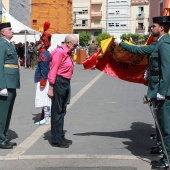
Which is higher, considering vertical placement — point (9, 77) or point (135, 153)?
point (9, 77)

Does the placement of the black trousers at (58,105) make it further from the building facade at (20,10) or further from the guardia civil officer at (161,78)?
the building facade at (20,10)

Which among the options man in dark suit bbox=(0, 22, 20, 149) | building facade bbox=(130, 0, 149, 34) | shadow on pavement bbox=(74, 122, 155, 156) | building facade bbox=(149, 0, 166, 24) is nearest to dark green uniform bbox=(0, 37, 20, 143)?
man in dark suit bbox=(0, 22, 20, 149)

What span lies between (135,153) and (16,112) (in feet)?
15.0

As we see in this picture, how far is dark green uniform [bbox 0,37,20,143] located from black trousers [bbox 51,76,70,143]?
25.3 inches

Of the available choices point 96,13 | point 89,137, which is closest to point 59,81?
point 89,137

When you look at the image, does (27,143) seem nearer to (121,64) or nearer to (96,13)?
(121,64)

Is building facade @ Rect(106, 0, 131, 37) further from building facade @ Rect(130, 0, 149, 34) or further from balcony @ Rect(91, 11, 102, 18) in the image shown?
balcony @ Rect(91, 11, 102, 18)

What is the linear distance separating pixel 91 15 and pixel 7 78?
3620 inches

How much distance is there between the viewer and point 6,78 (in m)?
6.65

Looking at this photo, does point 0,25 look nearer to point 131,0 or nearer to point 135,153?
point 135,153

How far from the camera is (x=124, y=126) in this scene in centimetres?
859

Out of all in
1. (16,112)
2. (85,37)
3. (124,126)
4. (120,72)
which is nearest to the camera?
(120,72)

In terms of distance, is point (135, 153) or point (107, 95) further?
point (107, 95)

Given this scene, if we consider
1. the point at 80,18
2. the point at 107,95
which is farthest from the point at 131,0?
the point at 107,95
